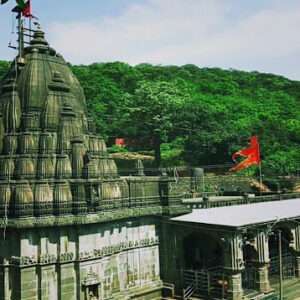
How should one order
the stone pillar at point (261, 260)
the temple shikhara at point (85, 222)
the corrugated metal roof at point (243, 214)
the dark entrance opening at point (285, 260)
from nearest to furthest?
1. the temple shikhara at point (85, 222)
2. the corrugated metal roof at point (243, 214)
3. the stone pillar at point (261, 260)
4. the dark entrance opening at point (285, 260)

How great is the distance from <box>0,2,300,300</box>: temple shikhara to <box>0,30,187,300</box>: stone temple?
0.17 ft

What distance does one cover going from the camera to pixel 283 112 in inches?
3435

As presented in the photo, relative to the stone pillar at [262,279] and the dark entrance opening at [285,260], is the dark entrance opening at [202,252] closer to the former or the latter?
the stone pillar at [262,279]

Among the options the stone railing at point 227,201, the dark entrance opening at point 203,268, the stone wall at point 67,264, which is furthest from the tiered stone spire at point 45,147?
the stone railing at point 227,201

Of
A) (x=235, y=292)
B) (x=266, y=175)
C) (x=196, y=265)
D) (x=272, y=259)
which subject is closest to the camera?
(x=235, y=292)

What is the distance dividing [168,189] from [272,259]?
10.4 metres

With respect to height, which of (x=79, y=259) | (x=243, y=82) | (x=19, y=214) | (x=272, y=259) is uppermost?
(x=243, y=82)

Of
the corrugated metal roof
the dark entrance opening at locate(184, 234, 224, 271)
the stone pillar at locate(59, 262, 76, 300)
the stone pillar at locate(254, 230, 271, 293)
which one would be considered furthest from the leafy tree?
the stone pillar at locate(59, 262, 76, 300)

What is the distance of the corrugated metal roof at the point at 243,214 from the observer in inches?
923

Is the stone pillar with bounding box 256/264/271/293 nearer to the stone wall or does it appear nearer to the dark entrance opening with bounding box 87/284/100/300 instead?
the stone wall

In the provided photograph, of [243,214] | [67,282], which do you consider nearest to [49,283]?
[67,282]

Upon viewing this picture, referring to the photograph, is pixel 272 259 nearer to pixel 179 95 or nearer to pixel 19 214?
pixel 19 214

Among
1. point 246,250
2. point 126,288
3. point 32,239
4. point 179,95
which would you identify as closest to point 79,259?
→ point 32,239

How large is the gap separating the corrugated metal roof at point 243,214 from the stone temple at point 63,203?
1702 mm
